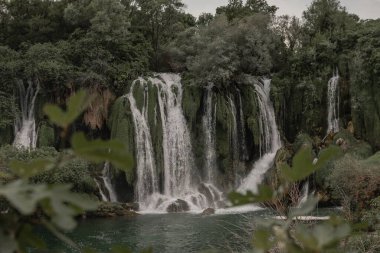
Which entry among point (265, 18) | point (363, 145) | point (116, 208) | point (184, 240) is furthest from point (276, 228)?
point (265, 18)

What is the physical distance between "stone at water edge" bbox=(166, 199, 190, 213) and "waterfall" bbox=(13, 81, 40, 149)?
7880 millimetres

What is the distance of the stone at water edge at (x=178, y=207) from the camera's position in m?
21.9

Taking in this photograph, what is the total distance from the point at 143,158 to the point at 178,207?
3711 mm

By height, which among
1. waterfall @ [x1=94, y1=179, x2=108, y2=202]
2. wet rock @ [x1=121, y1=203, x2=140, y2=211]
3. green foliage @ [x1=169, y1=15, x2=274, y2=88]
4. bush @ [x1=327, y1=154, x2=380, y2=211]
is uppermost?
green foliage @ [x1=169, y1=15, x2=274, y2=88]

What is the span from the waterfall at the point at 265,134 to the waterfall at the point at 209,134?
6.06 feet

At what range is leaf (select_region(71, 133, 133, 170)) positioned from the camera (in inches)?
27.5

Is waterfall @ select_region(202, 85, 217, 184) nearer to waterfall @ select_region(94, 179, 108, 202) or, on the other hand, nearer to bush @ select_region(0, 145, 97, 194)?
waterfall @ select_region(94, 179, 108, 202)

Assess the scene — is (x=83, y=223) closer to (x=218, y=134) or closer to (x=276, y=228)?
(x=218, y=134)

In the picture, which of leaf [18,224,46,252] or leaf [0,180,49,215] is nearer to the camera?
leaf [0,180,49,215]

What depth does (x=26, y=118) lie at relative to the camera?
2522 centimetres

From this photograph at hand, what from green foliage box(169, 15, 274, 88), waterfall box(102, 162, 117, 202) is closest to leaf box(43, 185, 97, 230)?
waterfall box(102, 162, 117, 202)

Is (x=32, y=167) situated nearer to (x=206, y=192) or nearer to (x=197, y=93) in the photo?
(x=206, y=192)

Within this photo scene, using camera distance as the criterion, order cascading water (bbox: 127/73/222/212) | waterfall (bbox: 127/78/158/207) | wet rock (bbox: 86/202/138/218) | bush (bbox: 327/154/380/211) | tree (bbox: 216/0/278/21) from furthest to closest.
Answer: tree (bbox: 216/0/278/21), waterfall (bbox: 127/78/158/207), cascading water (bbox: 127/73/222/212), wet rock (bbox: 86/202/138/218), bush (bbox: 327/154/380/211)

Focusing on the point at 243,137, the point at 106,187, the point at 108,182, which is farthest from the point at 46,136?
the point at 243,137
